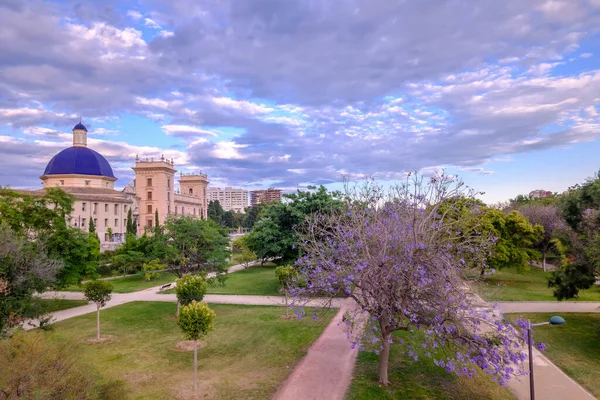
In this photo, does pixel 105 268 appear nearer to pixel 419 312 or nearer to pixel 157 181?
pixel 157 181

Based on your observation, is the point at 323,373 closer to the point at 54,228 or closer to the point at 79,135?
the point at 54,228

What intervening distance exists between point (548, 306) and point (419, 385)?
41.8 feet

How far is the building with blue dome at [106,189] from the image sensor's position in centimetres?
4912

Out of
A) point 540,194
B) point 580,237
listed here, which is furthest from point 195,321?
point 540,194

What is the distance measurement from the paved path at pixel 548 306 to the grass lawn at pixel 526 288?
0.50m

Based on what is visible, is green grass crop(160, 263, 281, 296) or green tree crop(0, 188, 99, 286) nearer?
green tree crop(0, 188, 99, 286)

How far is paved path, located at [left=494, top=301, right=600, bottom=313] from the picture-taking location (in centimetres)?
1738

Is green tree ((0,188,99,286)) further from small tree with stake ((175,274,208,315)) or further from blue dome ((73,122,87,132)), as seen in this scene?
blue dome ((73,122,87,132))

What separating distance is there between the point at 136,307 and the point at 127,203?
3874 cm

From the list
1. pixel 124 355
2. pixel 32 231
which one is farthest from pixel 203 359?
pixel 32 231

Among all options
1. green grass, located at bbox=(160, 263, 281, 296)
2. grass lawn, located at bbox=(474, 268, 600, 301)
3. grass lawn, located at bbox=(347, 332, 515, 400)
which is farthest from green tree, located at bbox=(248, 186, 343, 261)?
grass lawn, located at bbox=(347, 332, 515, 400)

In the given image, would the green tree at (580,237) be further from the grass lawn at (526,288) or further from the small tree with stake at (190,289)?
the small tree with stake at (190,289)

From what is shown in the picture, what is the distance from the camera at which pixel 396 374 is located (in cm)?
1007

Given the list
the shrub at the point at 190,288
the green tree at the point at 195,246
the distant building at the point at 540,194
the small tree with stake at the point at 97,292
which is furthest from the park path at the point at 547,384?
the distant building at the point at 540,194
